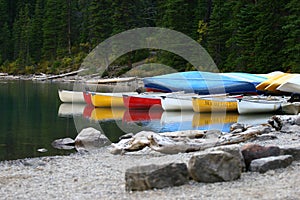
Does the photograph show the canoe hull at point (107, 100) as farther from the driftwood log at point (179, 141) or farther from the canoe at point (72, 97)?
the driftwood log at point (179, 141)

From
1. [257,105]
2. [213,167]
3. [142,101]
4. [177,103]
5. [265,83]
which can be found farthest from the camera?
[265,83]

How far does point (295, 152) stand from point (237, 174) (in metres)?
1.84

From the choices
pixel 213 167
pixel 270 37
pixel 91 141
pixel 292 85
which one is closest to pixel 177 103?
pixel 292 85

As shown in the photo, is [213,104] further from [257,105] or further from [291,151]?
[291,151]

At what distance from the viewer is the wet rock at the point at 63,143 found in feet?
51.7

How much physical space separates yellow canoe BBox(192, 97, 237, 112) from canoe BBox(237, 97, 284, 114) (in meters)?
0.58

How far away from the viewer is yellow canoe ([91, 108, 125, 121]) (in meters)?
24.2

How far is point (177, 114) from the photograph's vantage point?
2441 cm

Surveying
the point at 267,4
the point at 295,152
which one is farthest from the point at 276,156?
the point at 267,4

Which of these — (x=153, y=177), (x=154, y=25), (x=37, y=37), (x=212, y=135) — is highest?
(x=154, y=25)

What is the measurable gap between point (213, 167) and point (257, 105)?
602 inches

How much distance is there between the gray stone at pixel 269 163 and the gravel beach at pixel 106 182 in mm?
106

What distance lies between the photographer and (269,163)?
8.88 metres

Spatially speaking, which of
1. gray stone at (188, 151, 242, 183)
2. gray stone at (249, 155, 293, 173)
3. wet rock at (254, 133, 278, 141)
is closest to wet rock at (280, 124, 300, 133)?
wet rock at (254, 133, 278, 141)
